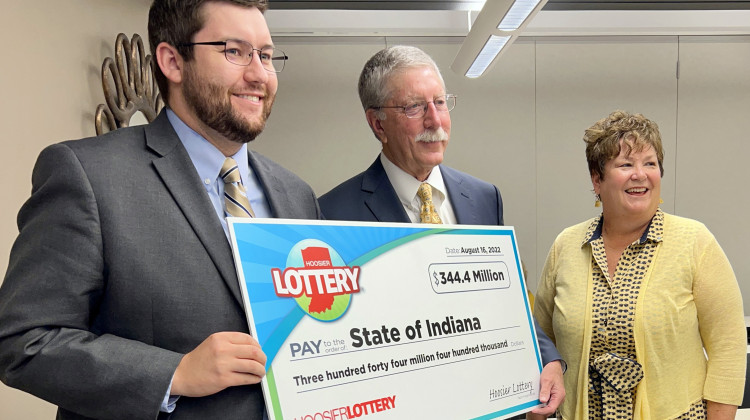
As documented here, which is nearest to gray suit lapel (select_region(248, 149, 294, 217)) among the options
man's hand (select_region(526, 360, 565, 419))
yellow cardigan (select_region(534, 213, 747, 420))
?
man's hand (select_region(526, 360, 565, 419))

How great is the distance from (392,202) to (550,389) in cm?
70

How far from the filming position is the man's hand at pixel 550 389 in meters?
1.68

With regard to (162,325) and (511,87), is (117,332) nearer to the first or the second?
(162,325)

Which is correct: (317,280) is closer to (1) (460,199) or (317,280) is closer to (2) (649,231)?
(1) (460,199)

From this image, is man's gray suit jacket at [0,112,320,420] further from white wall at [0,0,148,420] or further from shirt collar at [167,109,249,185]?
white wall at [0,0,148,420]

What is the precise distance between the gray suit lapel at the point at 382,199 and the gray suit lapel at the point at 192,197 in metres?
0.73

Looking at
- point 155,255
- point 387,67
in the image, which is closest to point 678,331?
point 387,67

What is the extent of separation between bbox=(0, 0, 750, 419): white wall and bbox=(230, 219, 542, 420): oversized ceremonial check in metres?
3.76

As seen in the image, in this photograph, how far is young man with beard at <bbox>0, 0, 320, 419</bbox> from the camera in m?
1.08

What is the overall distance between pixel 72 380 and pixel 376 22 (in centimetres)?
447

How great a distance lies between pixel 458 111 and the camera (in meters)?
5.39

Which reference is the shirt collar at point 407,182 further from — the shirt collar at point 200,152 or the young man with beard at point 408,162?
the shirt collar at point 200,152

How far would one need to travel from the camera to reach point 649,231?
83.8 inches

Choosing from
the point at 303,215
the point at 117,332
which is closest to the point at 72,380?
the point at 117,332
